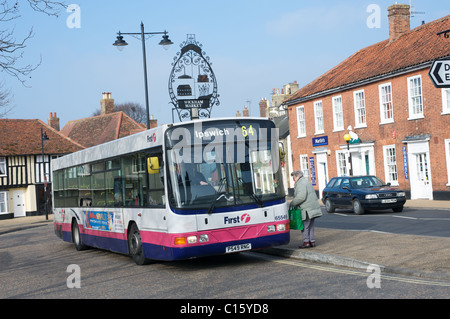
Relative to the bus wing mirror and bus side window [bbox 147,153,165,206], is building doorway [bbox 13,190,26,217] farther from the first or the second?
the bus wing mirror

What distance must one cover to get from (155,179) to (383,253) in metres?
4.44

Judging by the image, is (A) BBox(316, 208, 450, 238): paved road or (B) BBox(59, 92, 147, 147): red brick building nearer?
(A) BBox(316, 208, 450, 238): paved road

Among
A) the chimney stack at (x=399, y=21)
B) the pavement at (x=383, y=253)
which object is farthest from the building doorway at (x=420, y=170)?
the pavement at (x=383, y=253)

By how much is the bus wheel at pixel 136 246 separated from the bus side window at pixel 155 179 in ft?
4.06

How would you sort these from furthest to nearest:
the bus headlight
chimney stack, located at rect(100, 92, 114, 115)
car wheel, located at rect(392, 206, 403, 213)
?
1. chimney stack, located at rect(100, 92, 114, 115)
2. car wheel, located at rect(392, 206, 403, 213)
3. the bus headlight

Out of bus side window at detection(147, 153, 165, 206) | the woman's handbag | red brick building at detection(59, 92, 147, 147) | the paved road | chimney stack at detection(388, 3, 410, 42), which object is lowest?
the paved road

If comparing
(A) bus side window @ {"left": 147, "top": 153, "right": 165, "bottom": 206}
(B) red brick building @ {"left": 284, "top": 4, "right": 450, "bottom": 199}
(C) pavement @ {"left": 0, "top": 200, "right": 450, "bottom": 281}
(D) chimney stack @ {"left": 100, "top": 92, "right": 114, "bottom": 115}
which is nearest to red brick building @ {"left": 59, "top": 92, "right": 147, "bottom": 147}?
(D) chimney stack @ {"left": 100, "top": 92, "right": 114, "bottom": 115}

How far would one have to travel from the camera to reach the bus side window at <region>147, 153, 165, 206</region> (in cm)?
1180

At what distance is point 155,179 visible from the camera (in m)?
12.1

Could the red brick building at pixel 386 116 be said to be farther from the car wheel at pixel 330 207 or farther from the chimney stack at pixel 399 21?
the car wheel at pixel 330 207

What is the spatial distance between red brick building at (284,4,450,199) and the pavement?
17106 millimetres

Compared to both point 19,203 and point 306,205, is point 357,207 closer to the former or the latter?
point 306,205

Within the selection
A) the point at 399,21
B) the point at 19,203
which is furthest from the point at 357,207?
the point at 19,203

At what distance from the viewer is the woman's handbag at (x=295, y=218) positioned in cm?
1302
